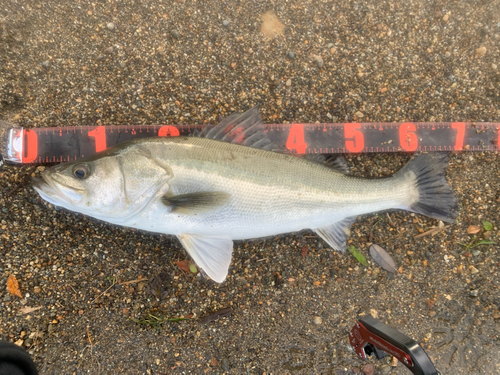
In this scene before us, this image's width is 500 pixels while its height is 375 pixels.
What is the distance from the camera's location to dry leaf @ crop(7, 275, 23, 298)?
2.53 meters

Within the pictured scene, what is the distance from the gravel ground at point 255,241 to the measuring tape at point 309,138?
101 millimetres

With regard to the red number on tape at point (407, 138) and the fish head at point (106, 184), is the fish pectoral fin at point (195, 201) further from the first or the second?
the red number on tape at point (407, 138)

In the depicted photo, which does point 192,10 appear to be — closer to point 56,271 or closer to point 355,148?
point 355,148

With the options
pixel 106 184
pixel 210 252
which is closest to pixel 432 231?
pixel 210 252

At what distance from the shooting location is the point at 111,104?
2.74 metres

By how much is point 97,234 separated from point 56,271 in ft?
1.45

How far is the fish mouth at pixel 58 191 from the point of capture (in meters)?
2.10

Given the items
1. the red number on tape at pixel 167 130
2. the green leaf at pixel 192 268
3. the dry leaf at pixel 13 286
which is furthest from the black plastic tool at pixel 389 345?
the dry leaf at pixel 13 286

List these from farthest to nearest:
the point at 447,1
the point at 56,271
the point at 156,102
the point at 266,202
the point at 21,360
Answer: the point at 447,1, the point at 156,102, the point at 56,271, the point at 266,202, the point at 21,360

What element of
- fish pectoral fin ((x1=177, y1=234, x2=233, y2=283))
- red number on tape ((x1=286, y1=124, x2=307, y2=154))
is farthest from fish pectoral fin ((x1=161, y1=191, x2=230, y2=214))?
red number on tape ((x1=286, y1=124, x2=307, y2=154))

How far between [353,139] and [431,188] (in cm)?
80

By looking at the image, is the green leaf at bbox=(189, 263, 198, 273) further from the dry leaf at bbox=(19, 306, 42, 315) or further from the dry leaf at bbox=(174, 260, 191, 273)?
the dry leaf at bbox=(19, 306, 42, 315)

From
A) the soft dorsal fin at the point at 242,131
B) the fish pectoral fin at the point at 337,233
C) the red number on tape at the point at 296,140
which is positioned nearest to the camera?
the soft dorsal fin at the point at 242,131

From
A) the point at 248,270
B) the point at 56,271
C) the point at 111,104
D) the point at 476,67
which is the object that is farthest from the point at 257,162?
the point at 476,67
